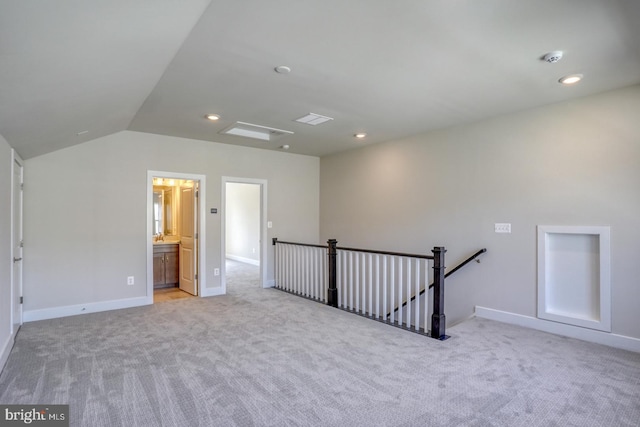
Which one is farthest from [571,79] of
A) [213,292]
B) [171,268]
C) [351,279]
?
[171,268]

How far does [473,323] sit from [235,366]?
2.86 metres

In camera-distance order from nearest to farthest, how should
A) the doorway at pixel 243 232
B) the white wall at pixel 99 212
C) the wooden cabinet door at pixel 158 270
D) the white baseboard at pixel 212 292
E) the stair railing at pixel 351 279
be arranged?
the white wall at pixel 99 212
the stair railing at pixel 351 279
the white baseboard at pixel 212 292
the wooden cabinet door at pixel 158 270
the doorway at pixel 243 232

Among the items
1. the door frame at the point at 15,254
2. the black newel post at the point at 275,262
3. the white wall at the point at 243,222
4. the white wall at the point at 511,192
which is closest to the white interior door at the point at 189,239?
the black newel post at the point at 275,262

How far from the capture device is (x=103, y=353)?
3.26 meters

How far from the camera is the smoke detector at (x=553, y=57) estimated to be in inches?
105

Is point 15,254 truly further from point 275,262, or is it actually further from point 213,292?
point 275,262

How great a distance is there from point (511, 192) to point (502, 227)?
445 mm

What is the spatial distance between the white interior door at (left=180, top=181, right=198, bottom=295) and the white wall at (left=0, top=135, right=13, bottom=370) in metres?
2.51

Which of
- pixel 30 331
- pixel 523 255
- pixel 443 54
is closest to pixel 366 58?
pixel 443 54

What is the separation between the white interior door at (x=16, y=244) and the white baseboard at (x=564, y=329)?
5402mm

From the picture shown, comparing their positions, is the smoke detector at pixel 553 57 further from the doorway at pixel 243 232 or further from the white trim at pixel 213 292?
the doorway at pixel 243 232

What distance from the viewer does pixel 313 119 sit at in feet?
14.6

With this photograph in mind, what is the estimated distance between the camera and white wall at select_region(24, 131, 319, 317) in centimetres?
437

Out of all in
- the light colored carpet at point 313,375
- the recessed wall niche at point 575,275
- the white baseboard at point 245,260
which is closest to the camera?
the light colored carpet at point 313,375
